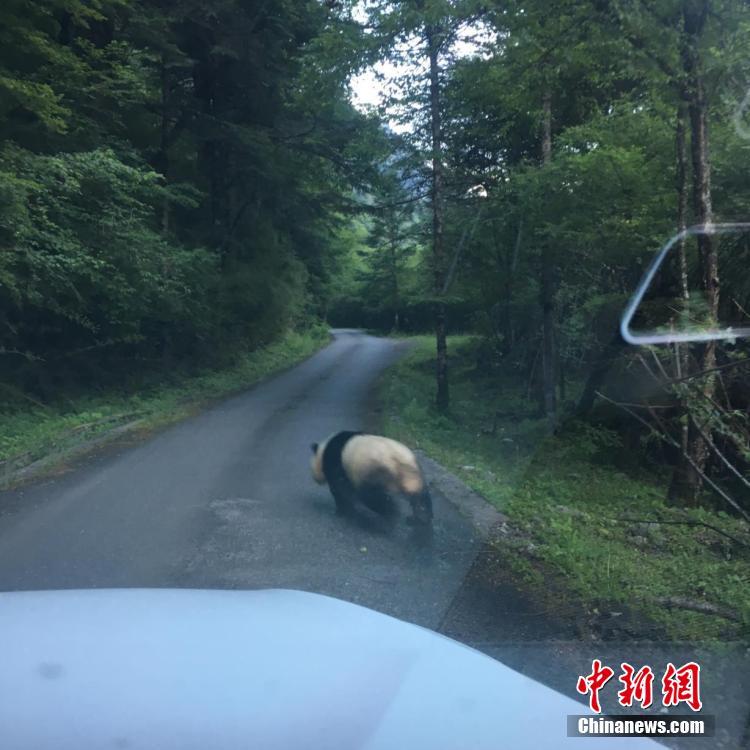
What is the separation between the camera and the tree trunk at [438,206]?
16.2 m

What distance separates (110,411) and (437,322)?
7.64 metres

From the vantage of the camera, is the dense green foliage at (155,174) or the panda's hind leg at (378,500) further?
the dense green foliage at (155,174)

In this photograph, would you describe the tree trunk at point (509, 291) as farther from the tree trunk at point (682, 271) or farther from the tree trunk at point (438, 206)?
the tree trunk at point (682, 271)

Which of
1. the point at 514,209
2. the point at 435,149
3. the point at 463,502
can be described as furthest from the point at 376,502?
the point at 435,149

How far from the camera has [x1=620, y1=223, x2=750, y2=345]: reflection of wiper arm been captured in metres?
7.79

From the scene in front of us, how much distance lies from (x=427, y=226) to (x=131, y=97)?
763 centimetres

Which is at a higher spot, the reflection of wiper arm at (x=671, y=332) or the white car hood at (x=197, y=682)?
the reflection of wiper arm at (x=671, y=332)

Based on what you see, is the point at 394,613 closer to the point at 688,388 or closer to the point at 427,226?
the point at 688,388

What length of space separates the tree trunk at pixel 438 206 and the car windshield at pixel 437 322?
0.08 metres

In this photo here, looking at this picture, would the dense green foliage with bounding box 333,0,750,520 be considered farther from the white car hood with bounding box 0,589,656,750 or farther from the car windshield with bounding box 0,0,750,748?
the white car hood with bounding box 0,589,656,750

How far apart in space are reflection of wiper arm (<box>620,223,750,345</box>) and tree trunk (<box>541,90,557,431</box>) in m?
3.16

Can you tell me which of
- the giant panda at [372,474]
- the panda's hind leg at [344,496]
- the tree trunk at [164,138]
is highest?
the tree trunk at [164,138]

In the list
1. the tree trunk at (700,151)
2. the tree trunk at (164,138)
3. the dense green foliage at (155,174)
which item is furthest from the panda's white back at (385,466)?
the tree trunk at (164,138)

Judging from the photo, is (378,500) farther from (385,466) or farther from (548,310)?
(548,310)
